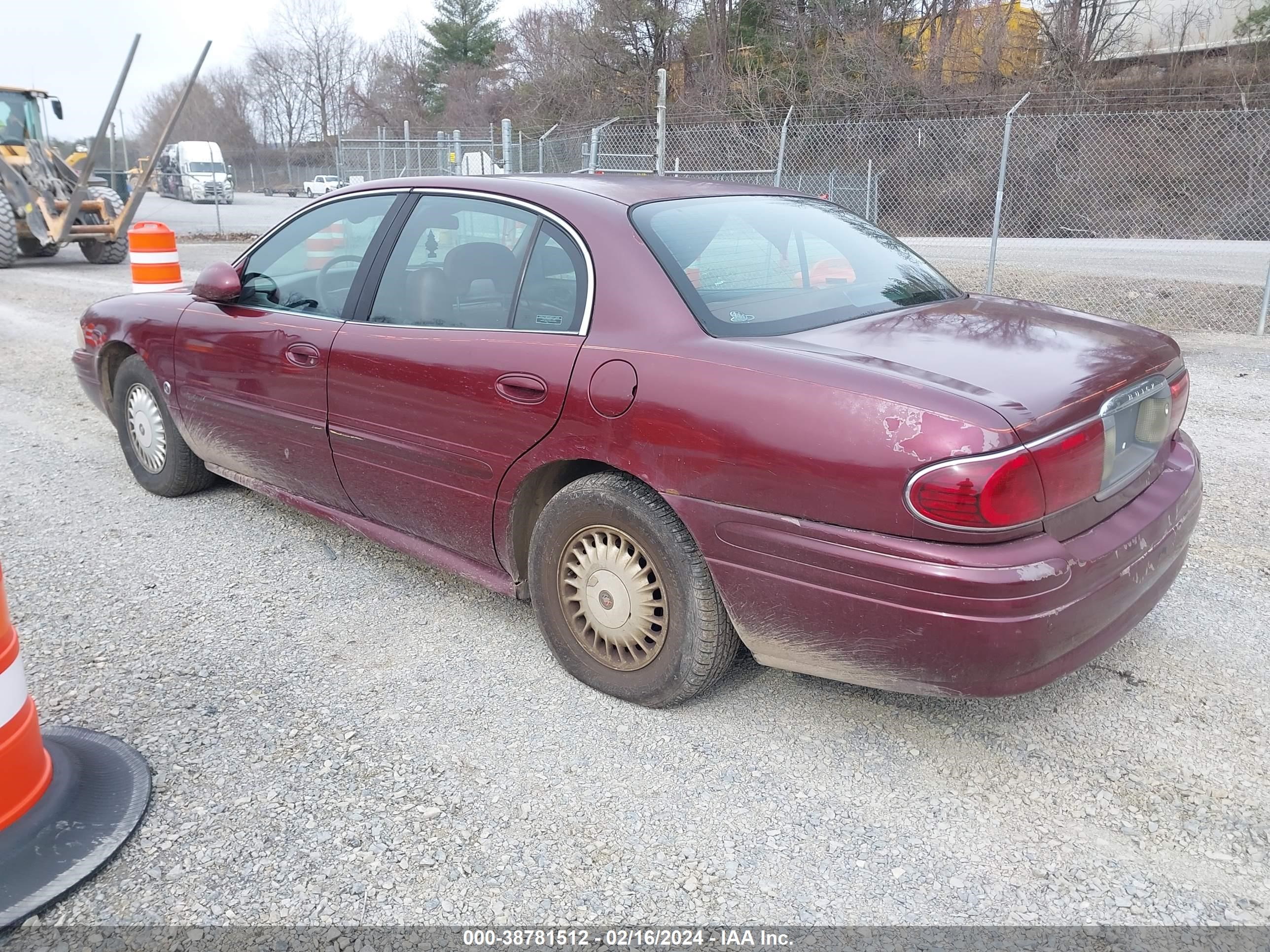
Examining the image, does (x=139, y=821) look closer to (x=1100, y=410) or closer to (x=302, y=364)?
(x=302, y=364)

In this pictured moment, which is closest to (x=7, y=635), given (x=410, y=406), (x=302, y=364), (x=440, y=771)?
(x=440, y=771)

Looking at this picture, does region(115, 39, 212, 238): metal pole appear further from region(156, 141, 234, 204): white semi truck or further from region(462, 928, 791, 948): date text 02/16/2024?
region(156, 141, 234, 204): white semi truck

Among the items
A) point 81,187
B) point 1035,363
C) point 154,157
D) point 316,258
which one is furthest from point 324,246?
point 81,187

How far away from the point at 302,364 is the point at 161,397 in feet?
4.34

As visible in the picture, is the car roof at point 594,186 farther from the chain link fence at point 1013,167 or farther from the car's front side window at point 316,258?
the chain link fence at point 1013,167

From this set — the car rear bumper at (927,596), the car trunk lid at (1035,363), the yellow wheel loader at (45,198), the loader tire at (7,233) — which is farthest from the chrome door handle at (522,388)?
the loader tire at (7,233)

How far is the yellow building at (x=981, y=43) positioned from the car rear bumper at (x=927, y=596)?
24786 millimetres

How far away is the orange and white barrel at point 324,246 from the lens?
3920 millimetres

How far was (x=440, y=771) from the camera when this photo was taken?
2.69 metres

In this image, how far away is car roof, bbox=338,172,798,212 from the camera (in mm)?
3258

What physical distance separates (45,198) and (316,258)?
15148 mm

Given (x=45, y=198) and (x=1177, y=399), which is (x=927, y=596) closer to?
(x=1177, y=399)

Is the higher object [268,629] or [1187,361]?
[1187,361]

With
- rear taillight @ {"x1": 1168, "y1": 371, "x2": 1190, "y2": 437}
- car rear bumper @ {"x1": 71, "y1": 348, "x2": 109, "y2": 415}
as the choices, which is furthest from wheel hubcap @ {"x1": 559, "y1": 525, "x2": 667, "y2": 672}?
car rear bumper @ {"x1": 71, "y1": 348, "x2": 109, "y2": 415}
